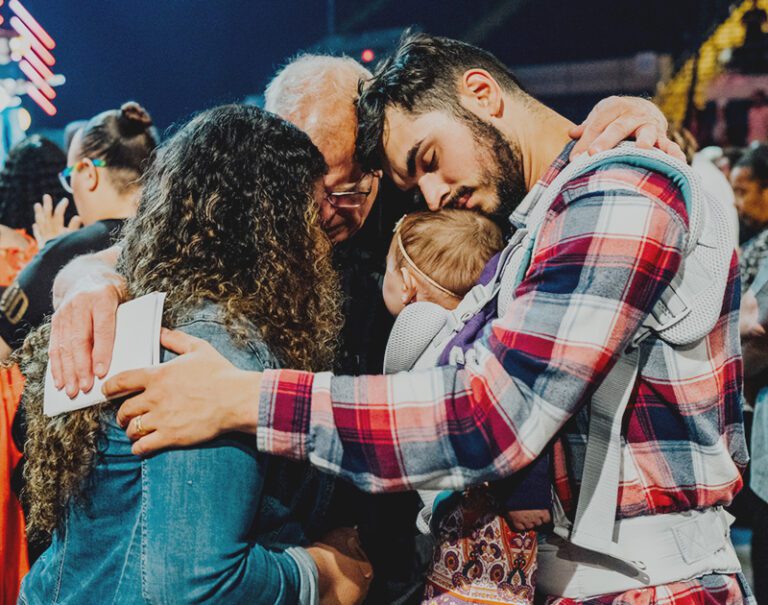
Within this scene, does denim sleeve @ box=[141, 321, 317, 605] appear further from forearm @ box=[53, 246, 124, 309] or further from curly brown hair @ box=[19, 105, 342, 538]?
forearm @ box=[53, 246, 124, 309]

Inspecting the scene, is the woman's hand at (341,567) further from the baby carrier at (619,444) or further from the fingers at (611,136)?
the fingers at (611,136)

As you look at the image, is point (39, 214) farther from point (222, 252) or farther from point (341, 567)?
point (341, 567)

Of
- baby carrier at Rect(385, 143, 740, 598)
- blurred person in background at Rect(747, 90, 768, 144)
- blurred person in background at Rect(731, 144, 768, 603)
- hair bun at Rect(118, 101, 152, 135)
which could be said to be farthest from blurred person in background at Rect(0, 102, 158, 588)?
blurred person in background at Rect(747, 90, 768, 144)

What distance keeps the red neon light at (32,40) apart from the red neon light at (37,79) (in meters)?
0.17

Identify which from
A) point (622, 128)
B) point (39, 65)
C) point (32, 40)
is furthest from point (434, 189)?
point (39, 65)

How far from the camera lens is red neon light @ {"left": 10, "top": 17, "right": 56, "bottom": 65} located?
23.8 feet

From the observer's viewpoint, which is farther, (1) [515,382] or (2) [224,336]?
(2) [224,336]

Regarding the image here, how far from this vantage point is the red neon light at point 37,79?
792 cm

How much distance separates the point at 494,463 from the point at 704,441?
427 millimetres

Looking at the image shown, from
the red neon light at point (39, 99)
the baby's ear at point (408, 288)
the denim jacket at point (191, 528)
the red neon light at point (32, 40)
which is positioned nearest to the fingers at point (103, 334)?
the denim jacket at point (191, 528)

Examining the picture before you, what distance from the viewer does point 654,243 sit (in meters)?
1.23

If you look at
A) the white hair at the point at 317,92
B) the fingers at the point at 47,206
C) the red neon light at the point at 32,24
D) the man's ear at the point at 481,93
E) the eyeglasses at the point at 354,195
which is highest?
the red neon light at the point at 32,24

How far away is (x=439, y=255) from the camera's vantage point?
2436 mm

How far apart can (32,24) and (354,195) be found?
21.4 feet
